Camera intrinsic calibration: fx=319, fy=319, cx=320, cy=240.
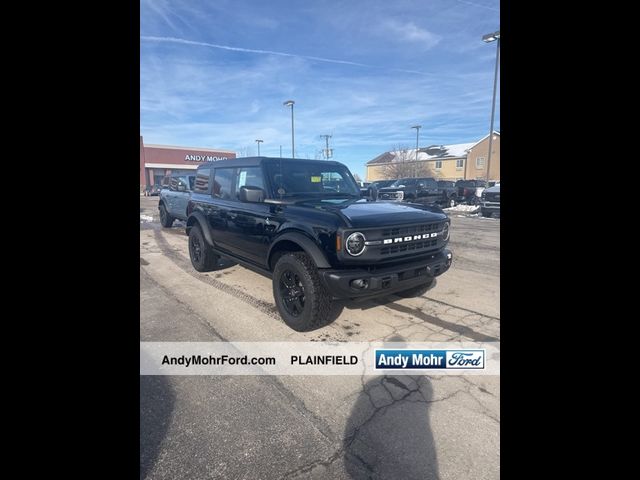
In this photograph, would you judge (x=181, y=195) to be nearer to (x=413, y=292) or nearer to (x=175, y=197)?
(x=175, y=197)

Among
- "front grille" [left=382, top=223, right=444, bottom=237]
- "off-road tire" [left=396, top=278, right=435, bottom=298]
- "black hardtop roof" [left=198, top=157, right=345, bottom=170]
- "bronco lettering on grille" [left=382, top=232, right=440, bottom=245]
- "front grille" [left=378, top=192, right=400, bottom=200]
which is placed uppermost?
"front grille" [left=378, top=192, right=400, bottom=200]

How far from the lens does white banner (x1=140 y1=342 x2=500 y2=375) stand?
8.83 ft

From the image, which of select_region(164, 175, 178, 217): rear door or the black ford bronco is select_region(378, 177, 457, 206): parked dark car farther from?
the black ford bronco

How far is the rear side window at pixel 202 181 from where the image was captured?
560 cm

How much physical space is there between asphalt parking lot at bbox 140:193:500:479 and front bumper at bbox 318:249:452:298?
1.77ft

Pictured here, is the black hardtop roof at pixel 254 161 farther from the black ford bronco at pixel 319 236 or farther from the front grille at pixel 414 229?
the front grille at pixel 414 229

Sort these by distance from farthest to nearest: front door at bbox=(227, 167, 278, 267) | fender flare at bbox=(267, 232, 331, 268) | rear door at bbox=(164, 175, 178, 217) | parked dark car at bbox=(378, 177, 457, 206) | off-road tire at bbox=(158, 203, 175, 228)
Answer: parked dark car at bbox=(378, 177, 457, 206) → off-road tire at bbox=(158, 203, 175, 228) → rear door at bbox=(164, 175, 178, 217) → front door at bbox=(227, 167, 278, 267) → fender flare at bbox=(267, 232, 331, 268)

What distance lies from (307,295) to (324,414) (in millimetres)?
1191

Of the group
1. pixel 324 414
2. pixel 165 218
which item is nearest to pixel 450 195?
pixel 165 218

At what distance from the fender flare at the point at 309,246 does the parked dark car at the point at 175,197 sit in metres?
7.37

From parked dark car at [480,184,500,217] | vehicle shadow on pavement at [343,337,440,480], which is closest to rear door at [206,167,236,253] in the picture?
vehicle shadow on pavement at [343,337,440,480]

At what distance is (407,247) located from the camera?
3285 mm
